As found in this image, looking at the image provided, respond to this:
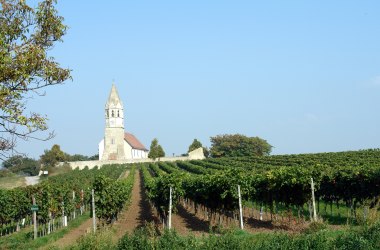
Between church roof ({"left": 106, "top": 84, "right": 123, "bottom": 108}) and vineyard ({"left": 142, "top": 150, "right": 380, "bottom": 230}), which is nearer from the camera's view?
vineyard ({"left": 142, "top": 150, "right": 380, "bottom": 230})

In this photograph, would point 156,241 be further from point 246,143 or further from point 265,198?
point 246,143

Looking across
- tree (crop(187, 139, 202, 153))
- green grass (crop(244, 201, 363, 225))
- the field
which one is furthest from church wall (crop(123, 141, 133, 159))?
green grass (crop(244, 201, 363, 225))

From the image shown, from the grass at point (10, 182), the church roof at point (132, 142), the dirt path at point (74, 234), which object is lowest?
the dirt path at point (74, 234)

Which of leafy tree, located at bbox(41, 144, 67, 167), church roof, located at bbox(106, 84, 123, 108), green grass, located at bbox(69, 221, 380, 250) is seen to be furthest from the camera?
church roof, located at bbox(106, 84, 123, 108)

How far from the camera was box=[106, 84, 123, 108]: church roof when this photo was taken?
111 m

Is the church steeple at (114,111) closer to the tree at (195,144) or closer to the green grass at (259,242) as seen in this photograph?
the tree at (195,144)

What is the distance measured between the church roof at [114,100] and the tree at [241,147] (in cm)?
2360

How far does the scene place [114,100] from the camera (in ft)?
364

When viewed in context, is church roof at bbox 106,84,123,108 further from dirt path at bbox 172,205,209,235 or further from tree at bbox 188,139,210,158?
dirt path at bbox 172,205,209,235

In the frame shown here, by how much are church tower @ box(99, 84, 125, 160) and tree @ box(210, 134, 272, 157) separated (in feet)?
70.0

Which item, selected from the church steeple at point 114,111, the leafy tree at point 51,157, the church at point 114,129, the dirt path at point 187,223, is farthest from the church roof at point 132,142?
the dirt path at point 187,223

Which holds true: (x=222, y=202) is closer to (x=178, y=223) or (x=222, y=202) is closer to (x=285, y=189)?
(x=285, y=189)

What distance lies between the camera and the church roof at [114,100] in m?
111

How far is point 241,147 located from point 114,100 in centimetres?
2995
